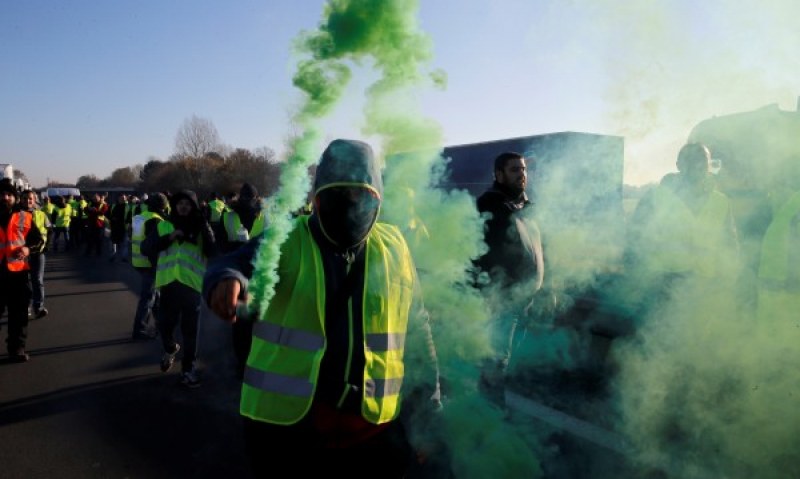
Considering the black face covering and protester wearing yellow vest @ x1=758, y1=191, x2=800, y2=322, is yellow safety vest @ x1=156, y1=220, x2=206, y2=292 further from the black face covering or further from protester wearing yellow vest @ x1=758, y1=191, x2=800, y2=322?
protester wearing yellow vest @ x1=758, y1=191, x2=800, y2=322

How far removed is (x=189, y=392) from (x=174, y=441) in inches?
40.2

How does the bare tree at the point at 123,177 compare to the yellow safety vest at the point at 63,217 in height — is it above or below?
above

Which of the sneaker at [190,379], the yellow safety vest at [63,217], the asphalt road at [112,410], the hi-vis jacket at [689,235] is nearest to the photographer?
the asphalt road at [112,410]

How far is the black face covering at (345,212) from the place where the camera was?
6.19 ft

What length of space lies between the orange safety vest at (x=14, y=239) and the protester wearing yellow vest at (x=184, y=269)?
168 cm

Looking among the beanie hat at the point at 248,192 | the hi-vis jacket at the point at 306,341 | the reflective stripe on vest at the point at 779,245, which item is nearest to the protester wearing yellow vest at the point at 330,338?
the hi-vis jacket at the point at 306,341

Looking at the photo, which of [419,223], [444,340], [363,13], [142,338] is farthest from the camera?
[142,338]

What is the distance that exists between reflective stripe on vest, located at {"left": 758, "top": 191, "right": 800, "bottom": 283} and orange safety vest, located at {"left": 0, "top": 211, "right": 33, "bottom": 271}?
709cm

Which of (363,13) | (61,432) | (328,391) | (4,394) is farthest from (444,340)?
(4,394)

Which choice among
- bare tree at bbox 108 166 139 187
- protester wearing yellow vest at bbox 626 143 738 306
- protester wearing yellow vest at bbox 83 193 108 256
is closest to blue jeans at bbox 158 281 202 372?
protester wearing yellow vest at bbox 626 143 738 306

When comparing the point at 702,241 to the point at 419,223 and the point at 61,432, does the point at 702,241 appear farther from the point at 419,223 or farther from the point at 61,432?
the point at 61,432

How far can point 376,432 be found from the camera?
6.36ft

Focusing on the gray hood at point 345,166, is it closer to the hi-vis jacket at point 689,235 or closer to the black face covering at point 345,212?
the black face covering at point 345,212

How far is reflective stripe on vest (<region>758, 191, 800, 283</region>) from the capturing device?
3.78 meters
